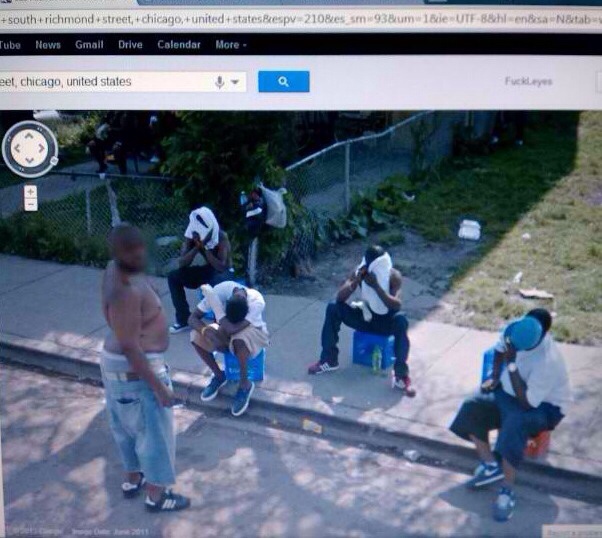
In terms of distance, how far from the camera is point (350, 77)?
9.74 ft

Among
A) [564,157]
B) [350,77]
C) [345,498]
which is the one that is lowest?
[345,498]

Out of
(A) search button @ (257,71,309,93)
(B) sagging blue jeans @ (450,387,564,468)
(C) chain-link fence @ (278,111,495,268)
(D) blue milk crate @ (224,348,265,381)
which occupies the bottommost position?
(D) blue milk crate @ (224,348,265,381)

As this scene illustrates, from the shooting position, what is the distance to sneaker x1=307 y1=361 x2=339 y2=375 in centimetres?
445

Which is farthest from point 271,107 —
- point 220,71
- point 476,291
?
point 476,291

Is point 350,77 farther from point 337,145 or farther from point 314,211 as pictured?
point 314,211

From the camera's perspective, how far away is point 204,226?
4.06 m

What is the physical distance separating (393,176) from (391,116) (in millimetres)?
1118

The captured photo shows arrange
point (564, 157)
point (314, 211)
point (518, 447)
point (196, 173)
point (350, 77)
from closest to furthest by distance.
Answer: point (350, 77) → point (518, 447) → point (564, 157) → point (196, 173) → point (314, 211)

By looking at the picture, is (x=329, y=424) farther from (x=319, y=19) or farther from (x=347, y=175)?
(x=319, y=19)

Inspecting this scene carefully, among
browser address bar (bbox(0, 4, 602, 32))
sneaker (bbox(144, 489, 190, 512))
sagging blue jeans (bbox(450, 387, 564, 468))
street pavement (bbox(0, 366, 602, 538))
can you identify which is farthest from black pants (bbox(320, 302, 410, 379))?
browser address bar (bbox(0, 4, 602, 32))

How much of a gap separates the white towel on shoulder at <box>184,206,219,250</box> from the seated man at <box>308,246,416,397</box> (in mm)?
659

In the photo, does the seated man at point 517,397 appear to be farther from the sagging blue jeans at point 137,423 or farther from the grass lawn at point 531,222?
the sagging blue jeans at point 137,423

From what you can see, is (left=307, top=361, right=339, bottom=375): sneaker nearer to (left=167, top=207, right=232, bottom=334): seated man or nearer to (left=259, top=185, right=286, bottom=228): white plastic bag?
(left=167, top=207, right=232, bottom=334): seated man

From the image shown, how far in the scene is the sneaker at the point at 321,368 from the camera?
445 cm
